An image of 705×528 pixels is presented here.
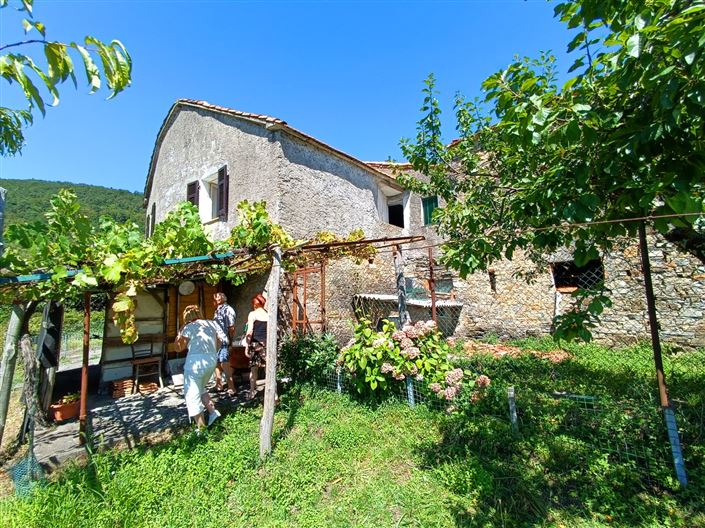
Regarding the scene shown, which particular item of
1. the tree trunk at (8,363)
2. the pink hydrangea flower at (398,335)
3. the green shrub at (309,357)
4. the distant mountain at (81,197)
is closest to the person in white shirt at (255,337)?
the green shrub at (309,357)

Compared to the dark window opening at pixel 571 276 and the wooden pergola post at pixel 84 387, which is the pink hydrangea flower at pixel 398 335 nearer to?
the wooden pergola post at pixel 84 387

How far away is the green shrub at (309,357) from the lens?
5.70 m

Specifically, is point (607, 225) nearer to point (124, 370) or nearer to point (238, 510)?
point (238, 510)

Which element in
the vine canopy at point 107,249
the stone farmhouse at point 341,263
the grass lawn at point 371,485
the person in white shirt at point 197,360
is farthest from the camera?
the stone farmhouse at point 341,263

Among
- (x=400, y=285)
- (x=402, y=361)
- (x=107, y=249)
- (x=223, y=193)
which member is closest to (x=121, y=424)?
(x=107, y=249)

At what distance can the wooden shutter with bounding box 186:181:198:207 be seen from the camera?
9.12 m

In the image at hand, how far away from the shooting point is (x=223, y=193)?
8.19 meters

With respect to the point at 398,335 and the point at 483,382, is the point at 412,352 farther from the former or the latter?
the point at 483,382

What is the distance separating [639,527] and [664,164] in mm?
2661

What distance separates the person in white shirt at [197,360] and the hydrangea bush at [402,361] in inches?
79.5

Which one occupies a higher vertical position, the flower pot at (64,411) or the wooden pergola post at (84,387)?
the wooden pergola post at (84,387)

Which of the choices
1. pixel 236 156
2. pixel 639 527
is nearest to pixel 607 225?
pixel 639 527

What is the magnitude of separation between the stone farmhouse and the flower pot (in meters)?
1.50

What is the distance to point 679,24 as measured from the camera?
5.15 feet
